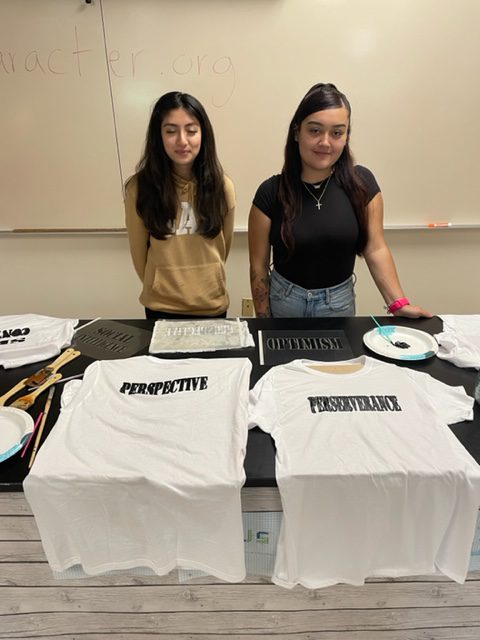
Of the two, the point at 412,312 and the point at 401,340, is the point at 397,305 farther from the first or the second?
the point at 401,340

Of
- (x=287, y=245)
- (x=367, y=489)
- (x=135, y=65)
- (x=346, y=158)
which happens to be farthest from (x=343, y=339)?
(x=135, y=65)

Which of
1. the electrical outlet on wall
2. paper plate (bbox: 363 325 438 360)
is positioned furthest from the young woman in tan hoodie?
the electrical outlet on wall

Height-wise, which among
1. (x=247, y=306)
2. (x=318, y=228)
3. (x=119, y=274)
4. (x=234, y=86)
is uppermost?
(x=234, y=86)

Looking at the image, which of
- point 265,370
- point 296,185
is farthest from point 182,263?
point 265,370

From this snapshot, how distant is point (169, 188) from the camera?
4.42 ft

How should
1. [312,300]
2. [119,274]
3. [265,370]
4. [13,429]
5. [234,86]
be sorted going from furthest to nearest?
[119,274], [234,86], [312,300], [265,370], [13,429]

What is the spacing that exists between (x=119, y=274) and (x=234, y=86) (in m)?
1.17

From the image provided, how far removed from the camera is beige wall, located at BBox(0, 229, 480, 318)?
2229 mm

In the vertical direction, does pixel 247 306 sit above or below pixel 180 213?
below

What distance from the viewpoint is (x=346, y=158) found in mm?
1372

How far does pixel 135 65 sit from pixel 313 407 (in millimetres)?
1811

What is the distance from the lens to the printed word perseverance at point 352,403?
0.84 metres

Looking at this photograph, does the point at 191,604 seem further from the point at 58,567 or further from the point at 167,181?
the point at 167,181

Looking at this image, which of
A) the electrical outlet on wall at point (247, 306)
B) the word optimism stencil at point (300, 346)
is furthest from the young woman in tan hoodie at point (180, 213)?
the electrical outlet on wall at point (247, 306)
